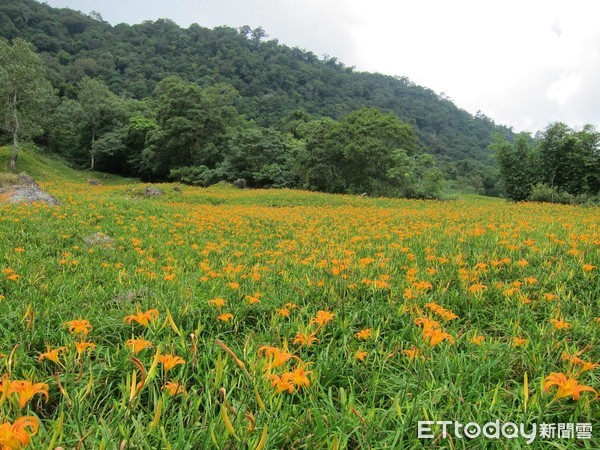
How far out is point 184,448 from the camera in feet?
4.39

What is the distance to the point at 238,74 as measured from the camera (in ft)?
249

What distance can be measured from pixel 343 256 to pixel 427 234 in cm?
232

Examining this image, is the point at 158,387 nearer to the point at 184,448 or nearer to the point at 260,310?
the point at 184,448

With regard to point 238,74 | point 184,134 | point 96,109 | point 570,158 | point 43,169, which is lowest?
point 43,169

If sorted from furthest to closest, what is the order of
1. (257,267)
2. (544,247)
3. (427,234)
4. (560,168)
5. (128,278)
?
(560,168), (427,234), (544,247), (257,267), (128,278)

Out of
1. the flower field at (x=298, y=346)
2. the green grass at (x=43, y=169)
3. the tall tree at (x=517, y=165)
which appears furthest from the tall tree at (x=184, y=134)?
the flower field at (x=298, y=346)

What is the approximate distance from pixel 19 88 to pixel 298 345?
31.4 metres

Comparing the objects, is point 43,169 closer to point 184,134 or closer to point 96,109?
point 184,134

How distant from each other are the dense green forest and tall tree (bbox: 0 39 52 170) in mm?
367

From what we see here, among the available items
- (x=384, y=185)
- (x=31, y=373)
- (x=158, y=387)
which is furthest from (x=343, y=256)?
(x=384, y=185)

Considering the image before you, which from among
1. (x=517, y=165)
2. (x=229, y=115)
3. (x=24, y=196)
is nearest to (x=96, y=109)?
(x=229, y=115)

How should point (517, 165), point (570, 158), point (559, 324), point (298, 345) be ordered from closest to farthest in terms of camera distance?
point (559, 324), point (298, 345), point (570, 158), point (517, 165)

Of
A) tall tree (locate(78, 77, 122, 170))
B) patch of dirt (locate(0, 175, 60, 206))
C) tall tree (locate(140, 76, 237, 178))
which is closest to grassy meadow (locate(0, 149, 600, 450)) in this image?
patch of dirt (locate(0, 175, 60, 206))

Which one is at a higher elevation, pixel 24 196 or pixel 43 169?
pixel 24 196
